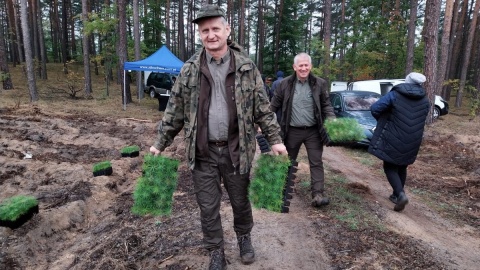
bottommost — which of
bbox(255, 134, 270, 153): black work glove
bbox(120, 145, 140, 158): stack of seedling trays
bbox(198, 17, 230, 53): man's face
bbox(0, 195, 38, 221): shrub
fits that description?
bbox(120, 145, 140, 158): stack of seedling trays

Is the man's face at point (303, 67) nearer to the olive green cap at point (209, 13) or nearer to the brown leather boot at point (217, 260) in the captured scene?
the olive green cap at point (209, 13)

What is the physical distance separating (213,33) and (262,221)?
226 centimetres

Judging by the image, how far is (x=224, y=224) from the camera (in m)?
3.63

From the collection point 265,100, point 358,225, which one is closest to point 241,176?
point 265,100

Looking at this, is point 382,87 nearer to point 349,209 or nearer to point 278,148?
point 349,209

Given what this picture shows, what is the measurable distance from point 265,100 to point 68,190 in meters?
4.42

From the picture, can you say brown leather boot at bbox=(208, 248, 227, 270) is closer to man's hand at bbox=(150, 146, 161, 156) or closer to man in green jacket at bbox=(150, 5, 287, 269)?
man in green jacket at bbox=(150, 5, 287, 269)

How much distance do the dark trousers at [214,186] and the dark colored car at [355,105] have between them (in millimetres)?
6369

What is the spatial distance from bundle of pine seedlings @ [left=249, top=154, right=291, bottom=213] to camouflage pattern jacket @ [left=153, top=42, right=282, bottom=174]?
24 cm

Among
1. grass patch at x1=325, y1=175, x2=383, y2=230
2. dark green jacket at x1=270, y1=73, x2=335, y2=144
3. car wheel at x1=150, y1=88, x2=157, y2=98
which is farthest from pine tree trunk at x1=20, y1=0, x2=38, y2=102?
grass patch at x1=325, y1=175, x2=383, y2=230

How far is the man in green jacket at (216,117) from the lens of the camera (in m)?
2.42

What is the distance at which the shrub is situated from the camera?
161 inches

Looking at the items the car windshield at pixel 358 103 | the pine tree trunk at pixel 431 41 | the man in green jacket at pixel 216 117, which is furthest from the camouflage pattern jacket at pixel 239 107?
the pine tree trunk at pixel 431 41

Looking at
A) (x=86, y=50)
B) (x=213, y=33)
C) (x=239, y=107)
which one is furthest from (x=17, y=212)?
(x=86, y=50)
